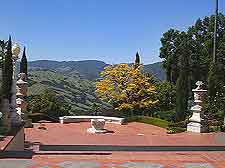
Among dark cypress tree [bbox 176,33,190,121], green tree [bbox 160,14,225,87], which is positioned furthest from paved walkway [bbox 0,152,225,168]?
green tree [bbox 160,14,225,87]

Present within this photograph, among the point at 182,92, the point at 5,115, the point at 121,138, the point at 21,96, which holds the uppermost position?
the point at 182,92

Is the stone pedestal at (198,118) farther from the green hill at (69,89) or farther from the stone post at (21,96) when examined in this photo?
the green hill at (69,89)

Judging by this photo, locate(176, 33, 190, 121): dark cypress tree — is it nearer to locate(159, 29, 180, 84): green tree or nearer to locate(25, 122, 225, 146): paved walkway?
locate(25, 122, 225, 146): paved walkway

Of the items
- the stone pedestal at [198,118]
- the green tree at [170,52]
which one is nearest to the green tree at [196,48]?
the green tree at [170,52]

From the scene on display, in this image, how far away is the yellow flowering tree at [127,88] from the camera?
101 ft

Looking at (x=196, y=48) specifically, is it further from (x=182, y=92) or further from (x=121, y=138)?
(x=121, y=138)

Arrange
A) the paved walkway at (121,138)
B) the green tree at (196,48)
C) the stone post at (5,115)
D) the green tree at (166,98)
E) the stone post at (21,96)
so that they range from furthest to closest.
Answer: the green tree at (196,48) < the green tree at (166,98) < the stone post at (21,96) < the paved walkway at (121,138) < the stone post at (5,115)

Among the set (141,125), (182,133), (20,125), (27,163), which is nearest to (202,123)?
(182,133)

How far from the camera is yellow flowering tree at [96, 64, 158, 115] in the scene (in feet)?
101

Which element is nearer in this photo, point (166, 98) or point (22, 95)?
point (22, 95)

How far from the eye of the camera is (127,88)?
1209 inches

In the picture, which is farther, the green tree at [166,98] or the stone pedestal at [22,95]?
the green tree at [166,98]

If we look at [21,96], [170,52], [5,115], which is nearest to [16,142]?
[5,115]

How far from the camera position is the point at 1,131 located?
1136cm
